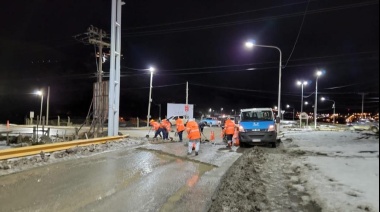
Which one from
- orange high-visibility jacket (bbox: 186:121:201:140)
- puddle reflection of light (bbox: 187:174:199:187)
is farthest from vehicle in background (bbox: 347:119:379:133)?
orange high-visibility jacket (bbox: 186:121:201:140)

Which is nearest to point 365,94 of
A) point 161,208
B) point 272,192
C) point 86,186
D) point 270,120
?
point 161,208

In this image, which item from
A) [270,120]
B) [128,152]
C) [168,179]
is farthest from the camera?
[270,120]

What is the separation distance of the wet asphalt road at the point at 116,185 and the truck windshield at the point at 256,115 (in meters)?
6.28

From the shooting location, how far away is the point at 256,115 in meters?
19.2

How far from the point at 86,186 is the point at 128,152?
22.8 ft

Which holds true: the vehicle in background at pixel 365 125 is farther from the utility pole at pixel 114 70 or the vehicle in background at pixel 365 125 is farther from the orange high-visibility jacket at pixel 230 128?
the utility pole at pixel 114 70

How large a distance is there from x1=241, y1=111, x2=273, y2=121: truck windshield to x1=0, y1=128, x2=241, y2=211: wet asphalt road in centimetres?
628

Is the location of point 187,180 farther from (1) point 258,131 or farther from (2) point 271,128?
(2) point 271,128

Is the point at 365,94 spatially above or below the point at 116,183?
above

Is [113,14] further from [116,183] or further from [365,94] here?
[365,94]

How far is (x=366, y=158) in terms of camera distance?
214 centimetres

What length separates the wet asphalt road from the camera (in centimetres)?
677

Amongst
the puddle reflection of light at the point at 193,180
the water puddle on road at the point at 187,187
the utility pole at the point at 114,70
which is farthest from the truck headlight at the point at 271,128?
the puddle reflection of light at the point at 193,180

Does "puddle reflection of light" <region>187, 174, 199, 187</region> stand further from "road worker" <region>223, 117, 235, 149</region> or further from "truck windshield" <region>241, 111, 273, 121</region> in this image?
"truck windshield" <region>241, 111, 273, 121</region>
